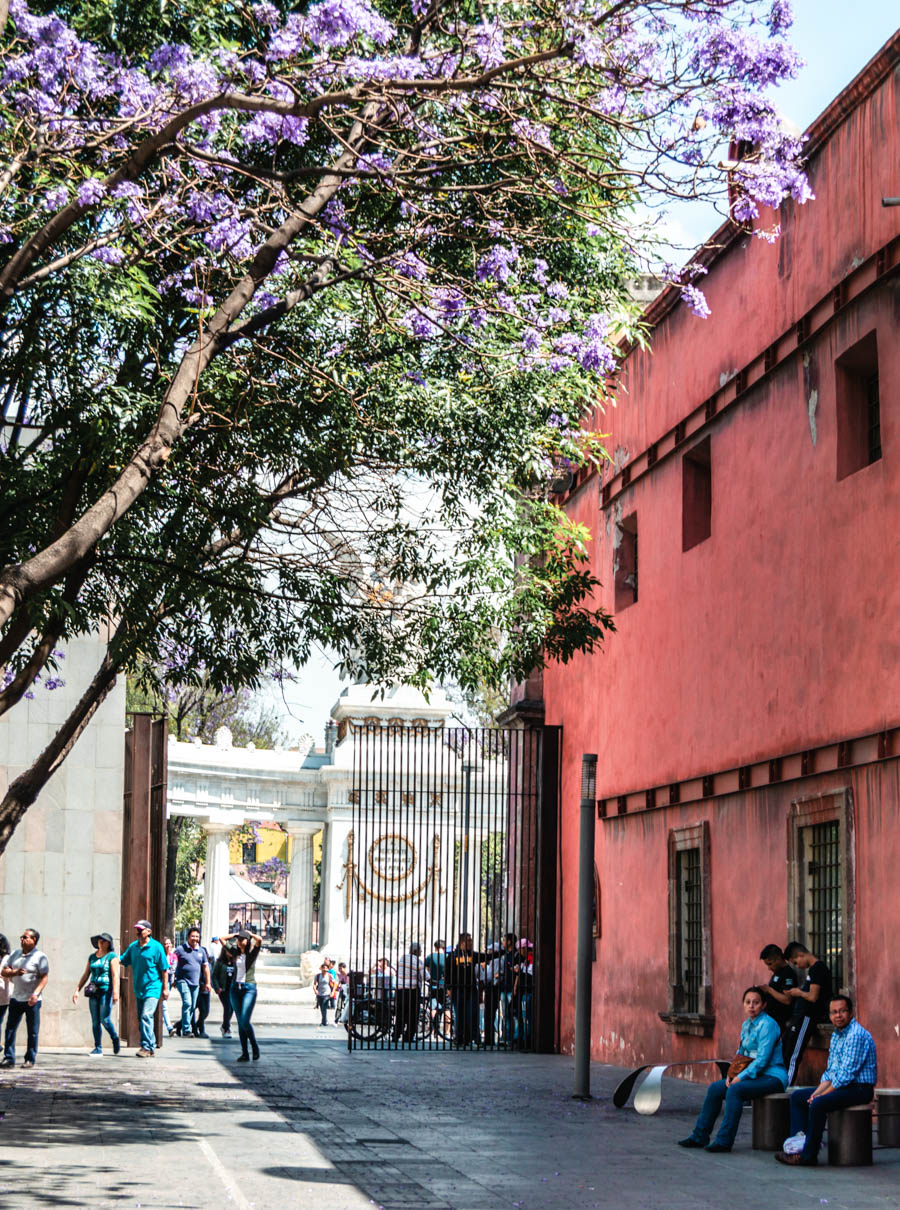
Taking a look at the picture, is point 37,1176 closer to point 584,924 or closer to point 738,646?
point 584,924

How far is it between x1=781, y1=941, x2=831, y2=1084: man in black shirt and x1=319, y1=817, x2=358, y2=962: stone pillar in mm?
34104

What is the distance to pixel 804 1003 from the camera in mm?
12797

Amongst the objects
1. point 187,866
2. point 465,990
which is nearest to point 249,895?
point 187,866

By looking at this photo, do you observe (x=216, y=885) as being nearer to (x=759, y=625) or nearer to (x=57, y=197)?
(x=759, y=625)

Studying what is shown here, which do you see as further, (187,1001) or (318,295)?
(187,1001)

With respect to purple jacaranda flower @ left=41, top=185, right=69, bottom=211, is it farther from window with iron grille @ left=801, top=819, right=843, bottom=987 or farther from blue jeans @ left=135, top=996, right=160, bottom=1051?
blue jeans @ left=135, top=996, right=160, bottom=1051

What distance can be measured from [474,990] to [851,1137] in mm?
13314

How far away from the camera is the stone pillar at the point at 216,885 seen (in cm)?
4525

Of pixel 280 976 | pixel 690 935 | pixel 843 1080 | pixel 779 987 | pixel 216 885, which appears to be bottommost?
pixel 280 976

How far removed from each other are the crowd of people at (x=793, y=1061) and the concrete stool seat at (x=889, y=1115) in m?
0.37

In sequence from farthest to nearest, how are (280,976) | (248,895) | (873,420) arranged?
(248,895), (280,976), (873,420)

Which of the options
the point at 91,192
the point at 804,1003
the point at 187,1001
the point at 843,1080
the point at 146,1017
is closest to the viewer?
the point at 91,192

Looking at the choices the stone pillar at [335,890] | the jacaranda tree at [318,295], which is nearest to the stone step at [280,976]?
the stone pillar at [335,890]

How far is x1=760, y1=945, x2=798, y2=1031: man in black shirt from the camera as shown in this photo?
12.7 meters
